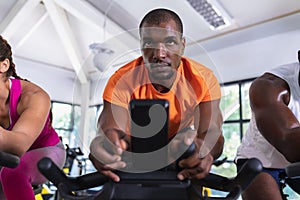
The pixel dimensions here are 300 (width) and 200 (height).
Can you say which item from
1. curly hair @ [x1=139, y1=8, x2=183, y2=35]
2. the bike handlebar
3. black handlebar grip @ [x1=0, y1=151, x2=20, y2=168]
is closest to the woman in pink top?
black handlebar grip @ [x1=0, y1=151, x2=20, y2=168]

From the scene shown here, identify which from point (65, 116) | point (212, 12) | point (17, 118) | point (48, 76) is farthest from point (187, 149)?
point (48, 76)

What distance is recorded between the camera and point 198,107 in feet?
2.31

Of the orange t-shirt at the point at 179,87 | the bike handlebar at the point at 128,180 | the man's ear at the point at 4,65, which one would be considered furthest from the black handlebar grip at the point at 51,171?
the man's ear at the point at 4,65

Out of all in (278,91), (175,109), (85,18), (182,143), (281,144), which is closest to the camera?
(182,143)

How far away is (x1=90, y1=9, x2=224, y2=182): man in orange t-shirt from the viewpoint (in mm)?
572

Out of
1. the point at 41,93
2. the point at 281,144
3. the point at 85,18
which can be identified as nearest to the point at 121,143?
the point at 281,144

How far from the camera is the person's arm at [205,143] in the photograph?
56cm

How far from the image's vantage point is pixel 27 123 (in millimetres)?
983

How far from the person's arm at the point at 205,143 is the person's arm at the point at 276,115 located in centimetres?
29

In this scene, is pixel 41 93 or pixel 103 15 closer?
pixel 41 93

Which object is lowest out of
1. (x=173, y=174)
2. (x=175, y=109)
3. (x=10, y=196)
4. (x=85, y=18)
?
(x=10, y=196)

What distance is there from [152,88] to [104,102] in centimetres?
13

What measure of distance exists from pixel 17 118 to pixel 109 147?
26.6 inches

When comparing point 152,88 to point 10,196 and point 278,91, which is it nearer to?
point 278,91
